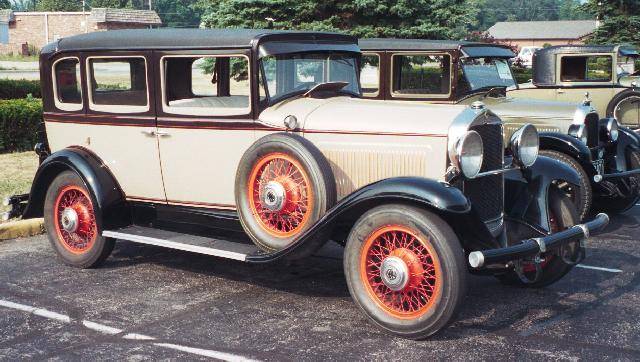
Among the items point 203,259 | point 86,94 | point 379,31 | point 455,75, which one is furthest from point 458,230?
point 379,31

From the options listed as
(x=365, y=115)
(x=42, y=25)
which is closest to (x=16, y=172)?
(x=365, y=115)

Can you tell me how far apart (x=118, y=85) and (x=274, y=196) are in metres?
2.08

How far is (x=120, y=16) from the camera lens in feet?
156

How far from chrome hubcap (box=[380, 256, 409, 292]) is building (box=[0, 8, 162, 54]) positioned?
154 ft

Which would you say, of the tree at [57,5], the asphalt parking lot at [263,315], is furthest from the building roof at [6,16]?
the asphalt parking lot at [263,315]

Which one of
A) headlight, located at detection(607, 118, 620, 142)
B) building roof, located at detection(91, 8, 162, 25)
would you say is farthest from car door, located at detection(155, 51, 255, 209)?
building roof, located at detection(91, 8, 162, 25)

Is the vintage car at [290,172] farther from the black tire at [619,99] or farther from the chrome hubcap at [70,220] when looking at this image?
the black tire at [619,99]

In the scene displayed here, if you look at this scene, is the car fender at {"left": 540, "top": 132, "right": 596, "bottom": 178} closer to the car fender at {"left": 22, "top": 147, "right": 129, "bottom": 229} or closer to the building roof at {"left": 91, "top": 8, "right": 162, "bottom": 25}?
the car fender at {"left": 22, "top": 147, "right": 129, "bottom": 229}

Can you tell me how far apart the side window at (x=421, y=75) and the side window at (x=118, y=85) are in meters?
3.54

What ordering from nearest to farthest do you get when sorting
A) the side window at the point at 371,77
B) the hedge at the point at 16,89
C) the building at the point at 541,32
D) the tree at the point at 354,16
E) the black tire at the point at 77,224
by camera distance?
the black tire at the point at 77,224
the side window at the point at 371,77
the tree at the point at 354,16
the hedge at the point at 16,89
the building at the point at 541,32

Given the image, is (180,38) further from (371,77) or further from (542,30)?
(542,30)

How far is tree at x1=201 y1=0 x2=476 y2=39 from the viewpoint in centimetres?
1411

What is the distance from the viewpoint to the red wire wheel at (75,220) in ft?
19.4

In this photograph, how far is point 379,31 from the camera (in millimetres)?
14336
